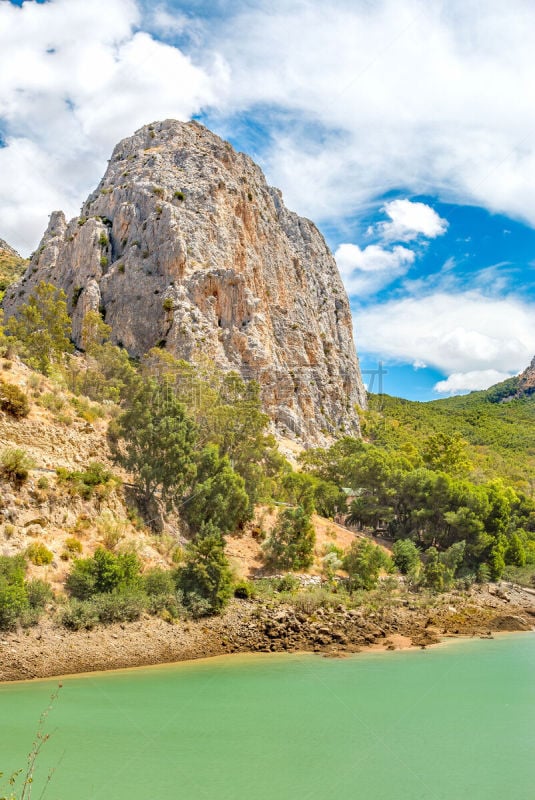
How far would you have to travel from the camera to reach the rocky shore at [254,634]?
17672 millimetres

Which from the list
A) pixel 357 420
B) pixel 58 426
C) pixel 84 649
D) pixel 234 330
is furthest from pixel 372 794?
pixel 357 420

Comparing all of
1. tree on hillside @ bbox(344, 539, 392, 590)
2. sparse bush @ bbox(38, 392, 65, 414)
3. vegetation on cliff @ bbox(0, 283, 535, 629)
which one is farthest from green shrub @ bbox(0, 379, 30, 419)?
tree on hillside @ bbox(344, 539, 392, 590)

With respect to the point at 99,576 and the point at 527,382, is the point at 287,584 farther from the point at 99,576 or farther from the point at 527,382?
the point at 527,382

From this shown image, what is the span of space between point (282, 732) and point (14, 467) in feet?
48.1

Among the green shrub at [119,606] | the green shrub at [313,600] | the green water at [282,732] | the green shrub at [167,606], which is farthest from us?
the green shrub at [313,600]

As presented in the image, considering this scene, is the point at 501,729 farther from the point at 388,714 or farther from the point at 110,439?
the point at 110,439

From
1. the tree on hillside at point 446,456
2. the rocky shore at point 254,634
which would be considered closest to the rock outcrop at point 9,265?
the tree on hillside at point 446,456

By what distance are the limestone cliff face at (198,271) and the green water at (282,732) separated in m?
41.3

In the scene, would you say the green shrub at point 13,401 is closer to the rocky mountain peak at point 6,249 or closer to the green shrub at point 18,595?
the green shrub at point 18,595

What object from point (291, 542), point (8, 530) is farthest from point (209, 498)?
point (8, 530)

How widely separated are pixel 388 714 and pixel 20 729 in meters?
10.0

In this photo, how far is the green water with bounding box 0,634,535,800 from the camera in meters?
11.8

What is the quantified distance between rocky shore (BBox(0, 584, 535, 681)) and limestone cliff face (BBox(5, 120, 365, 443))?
35305 millimetres

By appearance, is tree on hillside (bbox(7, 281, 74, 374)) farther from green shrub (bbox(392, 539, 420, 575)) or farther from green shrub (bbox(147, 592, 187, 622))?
green shrub (bbox(392, 539, 420, 575))
